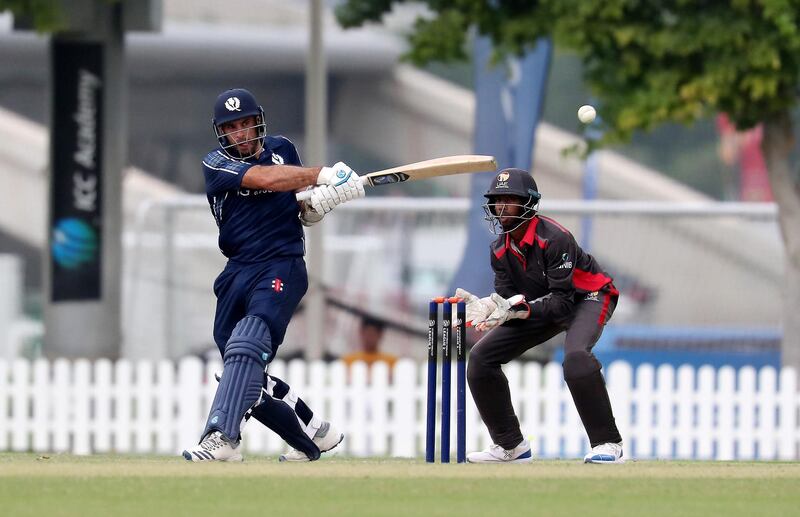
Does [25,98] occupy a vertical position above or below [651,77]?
above

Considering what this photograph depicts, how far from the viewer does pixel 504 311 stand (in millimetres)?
8688

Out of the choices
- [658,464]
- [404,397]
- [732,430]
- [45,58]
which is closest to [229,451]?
[658,464]

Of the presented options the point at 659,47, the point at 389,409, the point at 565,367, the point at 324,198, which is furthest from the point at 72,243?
the point at 565,367

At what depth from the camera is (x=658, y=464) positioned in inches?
350

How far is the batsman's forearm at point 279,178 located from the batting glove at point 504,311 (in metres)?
1.15

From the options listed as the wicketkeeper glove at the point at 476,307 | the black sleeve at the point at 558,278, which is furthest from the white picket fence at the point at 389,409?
the wicketkeeper glove at the point at 476,307

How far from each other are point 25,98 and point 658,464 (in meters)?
34.7

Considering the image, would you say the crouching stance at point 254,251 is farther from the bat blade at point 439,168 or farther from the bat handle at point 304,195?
the bat blade at point 439,168

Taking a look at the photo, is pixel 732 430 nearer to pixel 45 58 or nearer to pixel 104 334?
pixel 104 334

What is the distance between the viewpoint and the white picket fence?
1421cm

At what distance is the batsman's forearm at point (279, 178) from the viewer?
8430 mm

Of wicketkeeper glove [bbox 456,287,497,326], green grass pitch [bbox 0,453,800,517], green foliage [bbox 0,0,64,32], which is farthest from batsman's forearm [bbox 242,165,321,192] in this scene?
green foliage [bbox 0,0,64,32]

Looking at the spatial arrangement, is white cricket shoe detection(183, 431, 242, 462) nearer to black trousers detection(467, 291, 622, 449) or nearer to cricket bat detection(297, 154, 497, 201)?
black trousers detection(467, 291, 622, 449)

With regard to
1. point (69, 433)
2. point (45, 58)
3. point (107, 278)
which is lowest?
point (69, 433)
